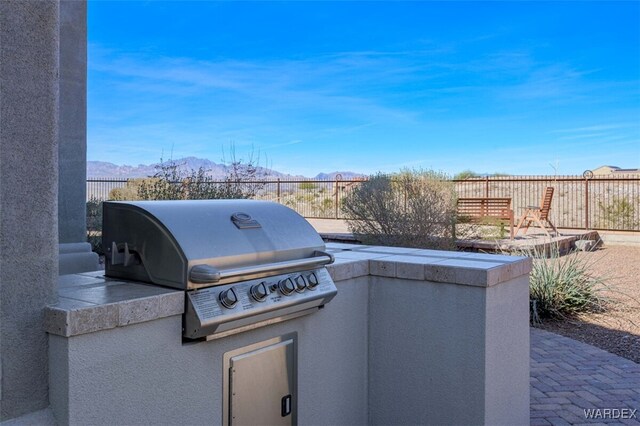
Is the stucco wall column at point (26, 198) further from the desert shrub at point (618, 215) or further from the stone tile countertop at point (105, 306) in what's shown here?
the desert shrub at point (618, 215)

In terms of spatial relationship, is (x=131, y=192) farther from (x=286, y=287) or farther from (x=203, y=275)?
(x=203, y=275)

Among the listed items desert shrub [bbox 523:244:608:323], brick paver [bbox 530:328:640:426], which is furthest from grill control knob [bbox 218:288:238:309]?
desert shrub [bbox 523:244:608:323]

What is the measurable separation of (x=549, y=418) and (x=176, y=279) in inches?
113

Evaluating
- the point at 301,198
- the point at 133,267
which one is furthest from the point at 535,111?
the point at 133,267

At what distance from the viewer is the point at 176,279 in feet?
6.79

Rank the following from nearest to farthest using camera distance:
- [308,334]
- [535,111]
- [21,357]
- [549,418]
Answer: [21,357], [308,334], [549,418], [535,111]

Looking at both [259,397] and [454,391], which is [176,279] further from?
[454,391]

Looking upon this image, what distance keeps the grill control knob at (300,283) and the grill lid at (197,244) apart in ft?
0.16

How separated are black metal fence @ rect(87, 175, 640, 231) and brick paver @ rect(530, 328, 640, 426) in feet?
39.9

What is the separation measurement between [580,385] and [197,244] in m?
3.56

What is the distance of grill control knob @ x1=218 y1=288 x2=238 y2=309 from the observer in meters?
2.11

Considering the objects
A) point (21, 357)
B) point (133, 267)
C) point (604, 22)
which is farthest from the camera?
point (604, 22)

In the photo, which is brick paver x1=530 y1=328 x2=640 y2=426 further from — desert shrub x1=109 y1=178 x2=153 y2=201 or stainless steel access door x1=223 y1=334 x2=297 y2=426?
desert shrub x1=109 y1=178 x2=153 y2=201

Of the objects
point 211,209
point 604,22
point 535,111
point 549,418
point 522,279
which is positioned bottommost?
point 549,418
